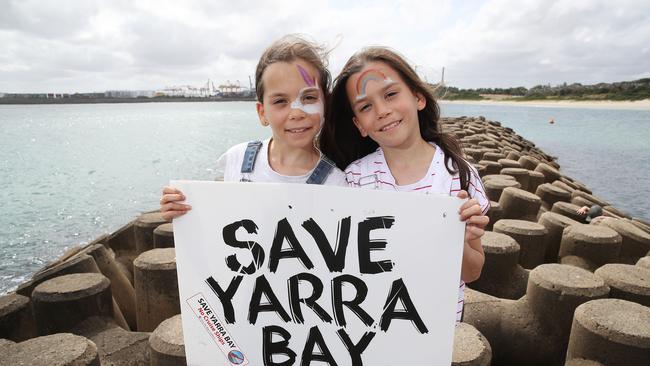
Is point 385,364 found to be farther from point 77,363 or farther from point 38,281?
point 38,281

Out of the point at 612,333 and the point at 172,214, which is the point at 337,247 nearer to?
the point at 172,214

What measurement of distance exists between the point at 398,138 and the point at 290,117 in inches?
18.7

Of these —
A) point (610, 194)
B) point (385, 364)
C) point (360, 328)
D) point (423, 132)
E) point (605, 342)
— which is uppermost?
point (423, 132)

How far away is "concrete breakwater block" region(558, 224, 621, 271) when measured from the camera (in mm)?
3406

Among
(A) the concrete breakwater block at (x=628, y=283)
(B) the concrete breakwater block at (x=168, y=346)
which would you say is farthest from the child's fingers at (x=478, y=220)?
(A) the concrete breakwater block at (x=628, y=283)

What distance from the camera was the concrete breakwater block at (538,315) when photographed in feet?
8.16

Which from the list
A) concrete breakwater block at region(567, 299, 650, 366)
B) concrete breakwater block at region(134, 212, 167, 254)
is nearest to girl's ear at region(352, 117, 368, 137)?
concrete breakwater block at region(567, 299, 650, 366)

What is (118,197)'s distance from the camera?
11570mm

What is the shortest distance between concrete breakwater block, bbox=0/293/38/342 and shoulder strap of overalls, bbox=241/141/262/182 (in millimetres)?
1849

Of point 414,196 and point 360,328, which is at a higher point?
point 414,196

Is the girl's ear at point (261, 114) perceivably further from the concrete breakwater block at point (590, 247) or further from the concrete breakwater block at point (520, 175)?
the concrete breakwater block at point (520, 175)

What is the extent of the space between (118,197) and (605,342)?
1170 cm

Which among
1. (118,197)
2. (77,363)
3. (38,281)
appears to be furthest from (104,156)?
(77,363)

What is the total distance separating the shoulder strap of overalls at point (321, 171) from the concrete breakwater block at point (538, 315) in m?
1.41
